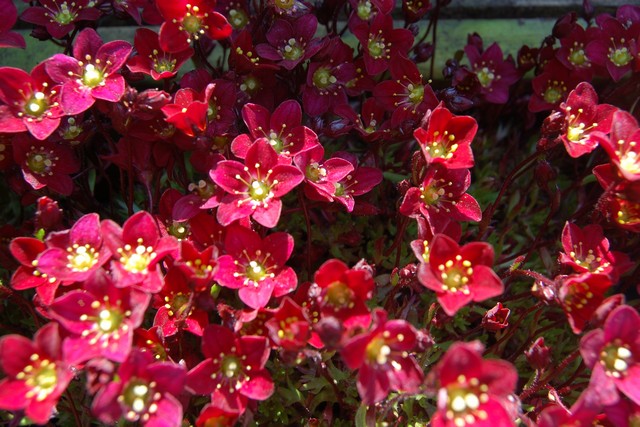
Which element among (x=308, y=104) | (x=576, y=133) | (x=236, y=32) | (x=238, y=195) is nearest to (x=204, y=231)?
(x=238, y=195)

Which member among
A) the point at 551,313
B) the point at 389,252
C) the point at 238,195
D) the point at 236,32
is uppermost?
the point at 236,32

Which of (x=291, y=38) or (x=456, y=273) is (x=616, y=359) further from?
(x=291, y=38)

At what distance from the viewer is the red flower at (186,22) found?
1863 millimetres

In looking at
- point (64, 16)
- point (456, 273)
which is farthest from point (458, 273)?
point (64, 16)

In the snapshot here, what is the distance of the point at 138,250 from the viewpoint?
1.64 meters

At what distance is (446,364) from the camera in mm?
1369

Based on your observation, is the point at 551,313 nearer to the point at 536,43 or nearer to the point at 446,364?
the point at 446,364

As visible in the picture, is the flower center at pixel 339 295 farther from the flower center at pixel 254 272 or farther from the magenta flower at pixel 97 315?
the magenta flower at pixel 97 315

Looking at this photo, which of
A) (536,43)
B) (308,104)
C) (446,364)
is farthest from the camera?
(536,43)

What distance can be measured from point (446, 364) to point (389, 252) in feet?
2.54

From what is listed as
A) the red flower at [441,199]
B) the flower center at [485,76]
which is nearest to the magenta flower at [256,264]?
the red flower at [441,199]

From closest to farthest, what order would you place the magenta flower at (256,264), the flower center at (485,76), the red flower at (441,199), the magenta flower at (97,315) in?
the magenta flower at (97,315) → the magenta flower at (256,264) → the red flower at (441,199) → the flower center at (485,76)

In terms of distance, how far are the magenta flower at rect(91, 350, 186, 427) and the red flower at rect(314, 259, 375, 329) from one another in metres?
0.40

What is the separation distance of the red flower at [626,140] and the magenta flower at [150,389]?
4.41 ft
